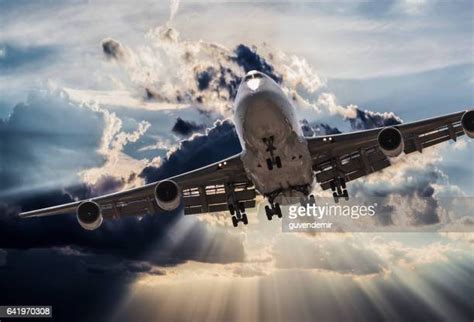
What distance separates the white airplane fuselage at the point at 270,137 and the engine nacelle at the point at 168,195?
9.14 ft

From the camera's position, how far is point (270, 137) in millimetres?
23125

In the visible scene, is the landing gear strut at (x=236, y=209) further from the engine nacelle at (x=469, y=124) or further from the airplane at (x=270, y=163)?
the engine nacelle at (x=469, y=124)

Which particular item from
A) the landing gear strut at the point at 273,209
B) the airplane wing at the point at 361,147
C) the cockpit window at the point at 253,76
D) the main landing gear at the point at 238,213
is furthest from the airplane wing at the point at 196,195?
the cockpit window at the point at 253,76

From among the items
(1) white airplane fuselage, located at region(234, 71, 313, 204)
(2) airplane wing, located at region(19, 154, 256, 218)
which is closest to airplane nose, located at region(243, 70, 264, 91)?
(1) white airplane fuselage, located at region(234, 71, 313, 204)

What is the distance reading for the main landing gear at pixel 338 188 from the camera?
2888cm

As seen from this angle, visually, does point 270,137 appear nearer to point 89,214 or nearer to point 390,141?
point 390,141

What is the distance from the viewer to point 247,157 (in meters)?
24.7

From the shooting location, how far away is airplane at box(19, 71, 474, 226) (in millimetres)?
23062

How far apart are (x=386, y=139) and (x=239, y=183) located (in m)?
6.79

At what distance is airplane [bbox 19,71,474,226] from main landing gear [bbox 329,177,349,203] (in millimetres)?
39

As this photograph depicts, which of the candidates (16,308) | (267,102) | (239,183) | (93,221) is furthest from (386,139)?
(16,308)

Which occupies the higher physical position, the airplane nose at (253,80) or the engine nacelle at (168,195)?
the airplane nose at (253,80)

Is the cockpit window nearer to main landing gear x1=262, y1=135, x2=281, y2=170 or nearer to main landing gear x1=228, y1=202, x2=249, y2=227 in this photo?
main landing gear x1=262, y1=135, x2=281, y2=170

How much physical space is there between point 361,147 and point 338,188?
2.11 m
